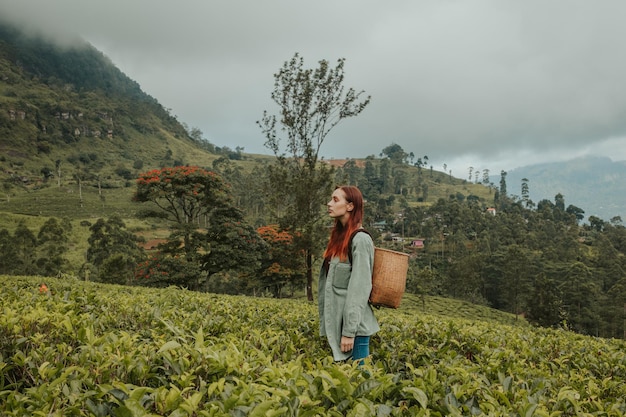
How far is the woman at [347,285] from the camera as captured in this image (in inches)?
125

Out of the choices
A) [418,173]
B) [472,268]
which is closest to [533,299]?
[472,268]

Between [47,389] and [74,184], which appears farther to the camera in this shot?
[74,184]

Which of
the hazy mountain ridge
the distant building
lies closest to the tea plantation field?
the distant building

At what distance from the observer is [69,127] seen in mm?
99125

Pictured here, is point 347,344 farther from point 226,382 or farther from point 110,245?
point 110,245

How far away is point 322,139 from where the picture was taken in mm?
14094

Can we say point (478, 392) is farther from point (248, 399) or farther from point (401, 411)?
point (248, 399)

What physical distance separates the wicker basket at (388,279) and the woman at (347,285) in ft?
0.32

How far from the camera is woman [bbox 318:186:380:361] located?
3164 millimetres

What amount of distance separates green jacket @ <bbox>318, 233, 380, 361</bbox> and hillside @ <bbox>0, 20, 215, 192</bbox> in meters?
82.7

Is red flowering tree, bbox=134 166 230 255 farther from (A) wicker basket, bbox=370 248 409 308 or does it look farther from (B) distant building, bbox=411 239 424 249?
(B) distant building, bbox=411 239 424 249

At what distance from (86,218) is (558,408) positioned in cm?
6977

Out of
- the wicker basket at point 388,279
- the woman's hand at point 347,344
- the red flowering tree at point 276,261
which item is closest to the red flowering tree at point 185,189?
the red flowering tree at point 276,261

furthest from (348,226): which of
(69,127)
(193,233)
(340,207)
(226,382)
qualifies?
(69,127)
